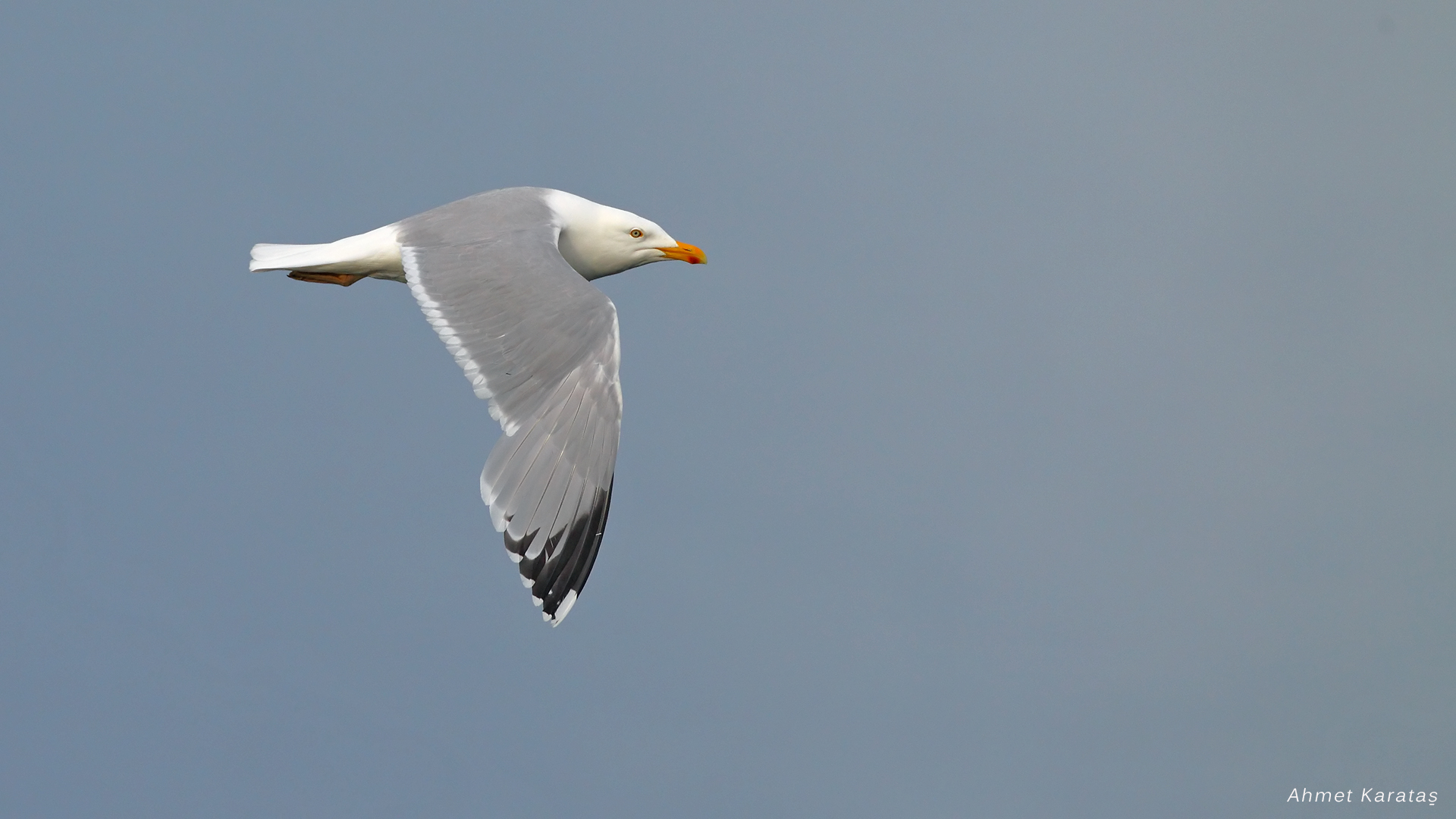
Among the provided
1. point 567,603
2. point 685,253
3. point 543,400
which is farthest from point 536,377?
point 685,253

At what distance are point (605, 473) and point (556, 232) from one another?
150cm

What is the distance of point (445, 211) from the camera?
8.47 metres

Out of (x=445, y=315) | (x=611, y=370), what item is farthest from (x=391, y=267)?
(x=611, y=370)

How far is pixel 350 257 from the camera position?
837 centimetres

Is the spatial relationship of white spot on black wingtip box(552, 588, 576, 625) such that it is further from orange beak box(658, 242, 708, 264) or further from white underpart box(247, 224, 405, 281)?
orange beak box(658, 242, 708, 264)

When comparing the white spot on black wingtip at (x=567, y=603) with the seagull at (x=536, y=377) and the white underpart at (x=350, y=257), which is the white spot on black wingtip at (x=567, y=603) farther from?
the white underpart at (x=350, y=257)

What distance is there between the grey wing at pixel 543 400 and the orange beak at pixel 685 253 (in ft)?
5.16

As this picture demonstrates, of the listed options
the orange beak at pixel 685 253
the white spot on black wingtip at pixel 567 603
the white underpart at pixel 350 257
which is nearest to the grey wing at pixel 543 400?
the white spot on black wingtip at pixel 567 603

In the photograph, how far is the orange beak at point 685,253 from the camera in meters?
9.30

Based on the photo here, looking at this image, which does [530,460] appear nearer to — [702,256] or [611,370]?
[611,370]

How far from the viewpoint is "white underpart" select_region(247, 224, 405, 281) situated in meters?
8.34

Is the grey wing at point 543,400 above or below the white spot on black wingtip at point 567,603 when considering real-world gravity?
above

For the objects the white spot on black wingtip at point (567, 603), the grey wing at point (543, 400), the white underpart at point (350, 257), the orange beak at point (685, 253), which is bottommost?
the white spot on black wingtip at point (567, 603)

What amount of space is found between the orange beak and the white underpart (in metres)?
1.54
